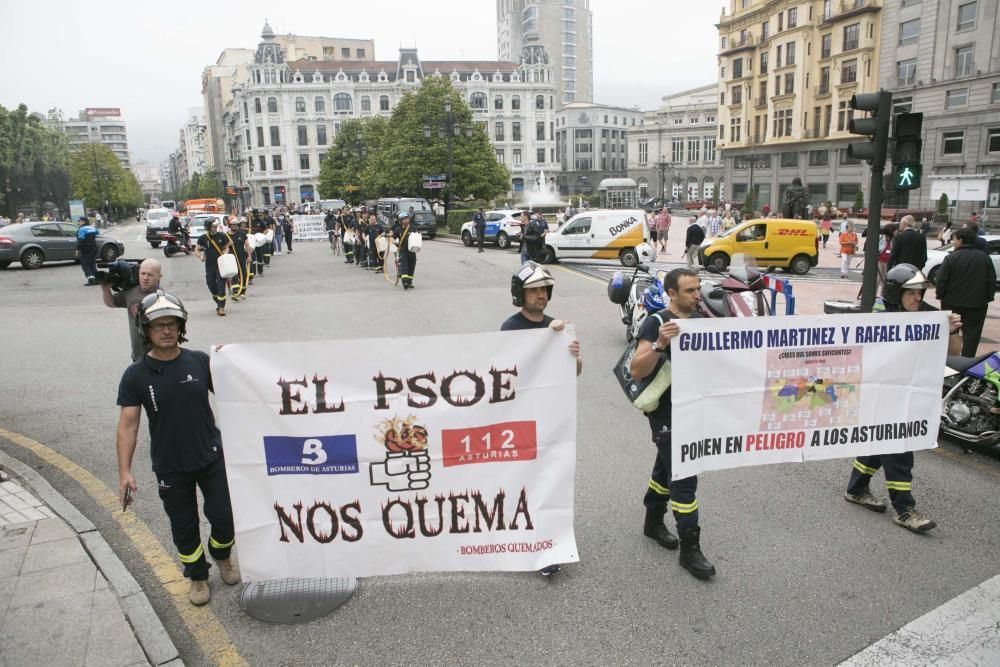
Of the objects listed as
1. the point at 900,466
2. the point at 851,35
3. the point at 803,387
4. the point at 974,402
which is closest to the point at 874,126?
the point at 974,402

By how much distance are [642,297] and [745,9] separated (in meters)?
68.8

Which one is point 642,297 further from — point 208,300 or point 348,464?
point 208,300

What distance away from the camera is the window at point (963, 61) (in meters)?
45.6

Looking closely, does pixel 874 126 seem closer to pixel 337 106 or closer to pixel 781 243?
pixel 781 243

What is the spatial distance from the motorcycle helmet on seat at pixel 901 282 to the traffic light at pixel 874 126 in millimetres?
4016

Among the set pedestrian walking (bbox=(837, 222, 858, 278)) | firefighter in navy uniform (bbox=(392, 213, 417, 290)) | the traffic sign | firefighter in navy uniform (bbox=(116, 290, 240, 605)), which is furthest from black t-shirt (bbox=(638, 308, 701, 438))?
pedestrian walking (bbox=(837, 222, 858, 278))

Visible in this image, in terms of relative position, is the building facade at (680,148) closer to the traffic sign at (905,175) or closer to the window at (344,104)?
the window at (344,104)

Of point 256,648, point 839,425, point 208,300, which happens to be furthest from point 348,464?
point 208,300

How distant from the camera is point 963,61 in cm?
4606

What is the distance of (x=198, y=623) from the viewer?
12.9ft

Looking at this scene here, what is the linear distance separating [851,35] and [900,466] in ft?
205

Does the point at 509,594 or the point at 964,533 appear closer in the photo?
the point at 509,594

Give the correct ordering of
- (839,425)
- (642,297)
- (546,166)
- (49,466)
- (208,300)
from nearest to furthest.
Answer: (839,425) → (49,466) → (642,297) → (208,300) → (546,166)

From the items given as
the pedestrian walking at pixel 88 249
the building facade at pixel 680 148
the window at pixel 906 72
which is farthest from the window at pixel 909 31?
the building facade at pixel 680 148
